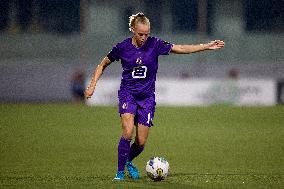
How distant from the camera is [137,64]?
29.9ft

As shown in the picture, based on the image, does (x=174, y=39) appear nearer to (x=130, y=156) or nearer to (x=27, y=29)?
(x=27, y=29)

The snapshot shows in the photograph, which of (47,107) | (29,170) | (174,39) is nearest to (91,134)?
(29,170)

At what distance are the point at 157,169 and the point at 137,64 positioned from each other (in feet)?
4.44

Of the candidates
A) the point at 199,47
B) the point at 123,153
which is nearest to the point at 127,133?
the point at 123,153

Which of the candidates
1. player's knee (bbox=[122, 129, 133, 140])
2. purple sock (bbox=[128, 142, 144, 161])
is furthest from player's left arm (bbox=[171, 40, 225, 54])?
purple sock (bbox=[128, 142, 144, 161])

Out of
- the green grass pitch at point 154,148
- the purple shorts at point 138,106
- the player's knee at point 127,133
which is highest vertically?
the purple shorts at point 138,106

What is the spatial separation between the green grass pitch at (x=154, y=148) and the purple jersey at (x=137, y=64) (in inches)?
47.1

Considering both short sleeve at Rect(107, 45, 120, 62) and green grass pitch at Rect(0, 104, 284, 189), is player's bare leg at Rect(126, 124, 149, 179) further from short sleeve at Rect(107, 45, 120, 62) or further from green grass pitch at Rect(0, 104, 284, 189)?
short sleeve at Rect(107, 45, 120, 62)

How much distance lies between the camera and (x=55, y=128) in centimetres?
1714

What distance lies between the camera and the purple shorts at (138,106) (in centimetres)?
909

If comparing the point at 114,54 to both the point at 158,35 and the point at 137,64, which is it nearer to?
the point at 137,64

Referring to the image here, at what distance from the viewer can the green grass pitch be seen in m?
9.11

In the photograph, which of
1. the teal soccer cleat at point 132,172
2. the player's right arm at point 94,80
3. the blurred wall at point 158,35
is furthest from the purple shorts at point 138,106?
the blurred wall at point 158,35

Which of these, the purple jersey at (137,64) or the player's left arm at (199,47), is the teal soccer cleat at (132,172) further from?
the player's left arm at (199,47)
